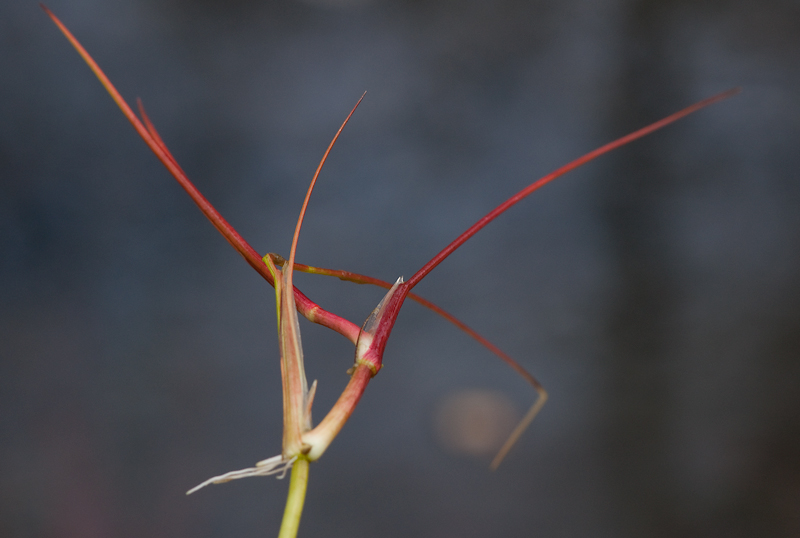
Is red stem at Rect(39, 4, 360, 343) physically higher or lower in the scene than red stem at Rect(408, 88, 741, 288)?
lower

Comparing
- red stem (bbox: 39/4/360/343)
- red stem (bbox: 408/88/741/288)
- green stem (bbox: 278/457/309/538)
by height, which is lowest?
green stem (bbox: 278/457/309/538)

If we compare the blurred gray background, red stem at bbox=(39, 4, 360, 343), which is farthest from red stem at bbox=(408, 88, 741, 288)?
the blurred gray background

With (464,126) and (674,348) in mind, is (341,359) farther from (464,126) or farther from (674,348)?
(674,348)

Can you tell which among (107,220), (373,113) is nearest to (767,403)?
(373,113)

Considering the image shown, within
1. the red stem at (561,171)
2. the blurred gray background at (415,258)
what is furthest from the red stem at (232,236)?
the blurred gray background at (415,258)

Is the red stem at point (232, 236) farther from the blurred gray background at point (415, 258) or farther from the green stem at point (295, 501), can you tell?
the blurred gray background at point (415, 258)

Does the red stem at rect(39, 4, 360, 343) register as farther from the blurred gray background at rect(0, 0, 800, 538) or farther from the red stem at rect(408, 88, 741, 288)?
the blurred gray background at rect(0, 0, 800, 538)

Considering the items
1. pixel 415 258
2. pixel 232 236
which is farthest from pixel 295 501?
pixel 415 258
